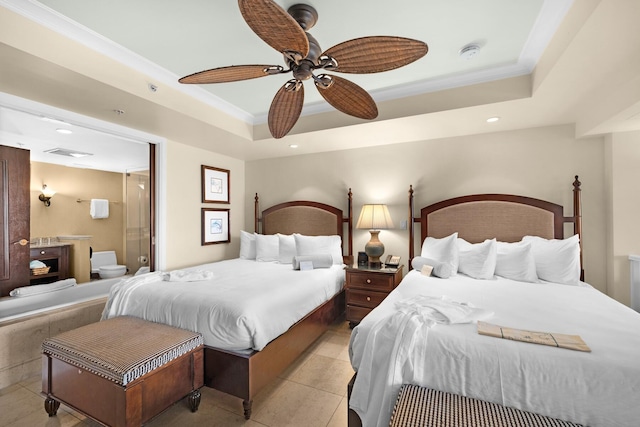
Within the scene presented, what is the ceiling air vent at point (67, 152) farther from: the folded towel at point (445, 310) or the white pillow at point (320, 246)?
the folded towel at point (445, 310)

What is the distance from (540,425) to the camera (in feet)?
3.52

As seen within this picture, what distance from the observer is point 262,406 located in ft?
6.54

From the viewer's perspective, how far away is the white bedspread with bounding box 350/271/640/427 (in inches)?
43.7

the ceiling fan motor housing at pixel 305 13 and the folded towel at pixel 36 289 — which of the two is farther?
the folded towel at pixel 36 289

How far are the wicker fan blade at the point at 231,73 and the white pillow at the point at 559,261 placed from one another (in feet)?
9.15

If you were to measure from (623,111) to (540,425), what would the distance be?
2.45 m

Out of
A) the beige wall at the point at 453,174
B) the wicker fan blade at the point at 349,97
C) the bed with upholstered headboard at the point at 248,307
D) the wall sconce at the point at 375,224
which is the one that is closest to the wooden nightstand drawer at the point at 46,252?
the bed with upholstered headboard at the point at 248,307

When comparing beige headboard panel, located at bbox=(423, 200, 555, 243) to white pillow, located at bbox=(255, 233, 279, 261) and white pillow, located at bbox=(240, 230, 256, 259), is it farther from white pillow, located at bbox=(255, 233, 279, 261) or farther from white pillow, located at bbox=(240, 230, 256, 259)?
white pillow, located at bbox=(240, 230, 256, 259)

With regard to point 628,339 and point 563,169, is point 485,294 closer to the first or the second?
point 628,339

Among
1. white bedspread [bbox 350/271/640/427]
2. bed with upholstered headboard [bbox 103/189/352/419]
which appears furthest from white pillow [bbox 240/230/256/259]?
white bedspread [bbox 350/271/640/427]

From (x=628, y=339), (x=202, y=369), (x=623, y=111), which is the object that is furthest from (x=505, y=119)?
(x=202, y=369)

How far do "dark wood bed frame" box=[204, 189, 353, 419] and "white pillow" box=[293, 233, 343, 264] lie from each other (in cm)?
27

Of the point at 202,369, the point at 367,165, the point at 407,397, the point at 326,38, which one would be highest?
the point at 326,38

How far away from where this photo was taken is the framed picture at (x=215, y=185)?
411 centimetres
